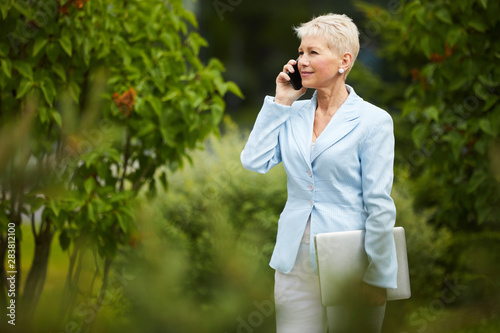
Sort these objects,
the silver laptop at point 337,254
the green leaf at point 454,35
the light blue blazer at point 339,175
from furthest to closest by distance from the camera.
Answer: the green leaf at point 454,35 → the light blue blazer at point 339,175 → the silver laptop at point 337,254

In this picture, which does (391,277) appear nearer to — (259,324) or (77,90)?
(259,324)

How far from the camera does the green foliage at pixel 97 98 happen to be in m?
2.61

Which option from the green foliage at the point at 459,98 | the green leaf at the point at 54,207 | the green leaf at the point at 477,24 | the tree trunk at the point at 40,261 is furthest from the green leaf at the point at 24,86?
the green leaf at the point at 477,24

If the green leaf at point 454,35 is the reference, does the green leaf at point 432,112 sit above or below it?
below

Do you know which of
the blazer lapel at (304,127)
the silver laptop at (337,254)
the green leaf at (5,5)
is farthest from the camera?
the green leaf at (5,5)

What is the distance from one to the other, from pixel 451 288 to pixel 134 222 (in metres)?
2.17

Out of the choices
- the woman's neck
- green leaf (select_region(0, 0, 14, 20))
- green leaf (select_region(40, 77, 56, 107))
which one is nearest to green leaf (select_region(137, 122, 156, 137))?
green leaf (select_region(40, 77, 56, 107))

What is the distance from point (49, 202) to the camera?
256 cm

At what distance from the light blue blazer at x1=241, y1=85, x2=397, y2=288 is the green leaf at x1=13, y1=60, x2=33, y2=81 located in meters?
1.26

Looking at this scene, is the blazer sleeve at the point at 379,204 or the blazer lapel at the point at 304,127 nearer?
the blazer sleeve at the point at 379,204

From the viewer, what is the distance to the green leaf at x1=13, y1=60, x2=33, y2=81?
2.55 m

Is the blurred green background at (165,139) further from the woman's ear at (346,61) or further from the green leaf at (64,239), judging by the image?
the woman's ear at (346,61)

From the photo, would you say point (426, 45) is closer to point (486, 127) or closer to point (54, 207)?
point (486, 127)

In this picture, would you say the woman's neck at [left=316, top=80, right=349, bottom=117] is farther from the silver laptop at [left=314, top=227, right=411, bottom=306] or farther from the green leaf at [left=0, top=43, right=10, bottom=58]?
the green leaf at [left=0, top=43, right=10, bottom=58]
